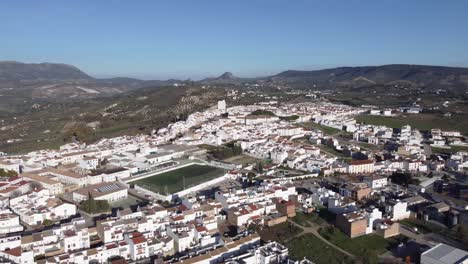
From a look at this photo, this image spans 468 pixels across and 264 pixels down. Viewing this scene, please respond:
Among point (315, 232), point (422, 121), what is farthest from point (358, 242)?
point (422, 121)

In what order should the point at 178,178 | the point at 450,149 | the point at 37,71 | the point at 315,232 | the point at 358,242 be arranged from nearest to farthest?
the point at 358,242, the point at 315,232, the point at 178,178, the point at 450,149, the point at 37,71

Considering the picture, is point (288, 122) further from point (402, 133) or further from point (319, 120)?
point (402, 133)

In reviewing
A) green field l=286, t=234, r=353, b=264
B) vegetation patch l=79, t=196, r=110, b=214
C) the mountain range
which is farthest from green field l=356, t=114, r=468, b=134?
the mountain range

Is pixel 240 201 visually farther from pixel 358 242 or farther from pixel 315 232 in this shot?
pixel 358 242

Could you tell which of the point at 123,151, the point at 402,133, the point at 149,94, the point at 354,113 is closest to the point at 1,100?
the point at 149,94

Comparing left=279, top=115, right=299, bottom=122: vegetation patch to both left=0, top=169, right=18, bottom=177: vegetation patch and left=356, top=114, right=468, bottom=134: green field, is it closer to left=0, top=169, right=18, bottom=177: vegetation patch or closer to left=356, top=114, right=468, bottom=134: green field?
left=356, top=114, right=468, bottom=134: green field

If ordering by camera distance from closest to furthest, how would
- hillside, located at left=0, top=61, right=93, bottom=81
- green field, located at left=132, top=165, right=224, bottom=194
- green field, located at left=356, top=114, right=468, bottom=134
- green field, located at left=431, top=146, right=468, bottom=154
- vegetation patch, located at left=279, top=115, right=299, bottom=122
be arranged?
green field, located at left=132, top=165, right=224, bottom=194, green field, located at left=431, top=146, right=468, bottom=154, green field, located at left=356, top=114, right=468, bottom=134, vegetation patch, located at left=279, top=115, right=299, bottom=122, hillside, located at left=0, top=61, right=93, bottom=81

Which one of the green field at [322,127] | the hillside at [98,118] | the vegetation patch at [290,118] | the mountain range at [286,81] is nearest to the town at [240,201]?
the green field at [322,127]
